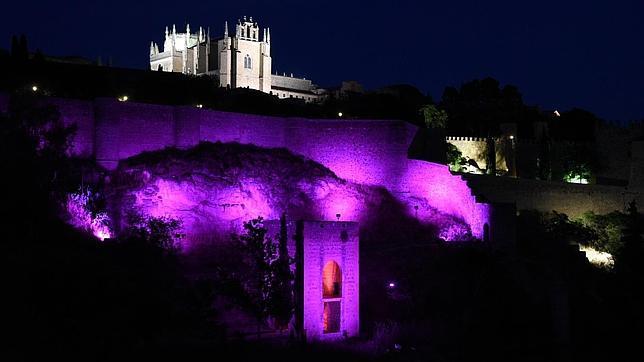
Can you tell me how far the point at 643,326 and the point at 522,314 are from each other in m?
4.41

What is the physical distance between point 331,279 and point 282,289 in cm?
227

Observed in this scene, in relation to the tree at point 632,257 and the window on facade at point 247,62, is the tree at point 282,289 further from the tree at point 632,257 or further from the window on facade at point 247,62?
the window on facade at point 247,62

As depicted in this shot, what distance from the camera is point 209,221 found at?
37156 mm

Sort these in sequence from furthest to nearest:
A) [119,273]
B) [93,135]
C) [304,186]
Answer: [304,186] → [93,135] → [119,273]

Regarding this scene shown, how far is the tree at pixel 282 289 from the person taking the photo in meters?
30.7

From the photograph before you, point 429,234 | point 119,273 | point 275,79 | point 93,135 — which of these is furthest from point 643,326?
point 275,79

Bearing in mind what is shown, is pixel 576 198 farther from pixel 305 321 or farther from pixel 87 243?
pixel 87 243

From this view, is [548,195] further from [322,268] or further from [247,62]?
[247,62]

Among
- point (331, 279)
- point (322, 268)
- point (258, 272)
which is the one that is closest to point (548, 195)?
point (331, 279)

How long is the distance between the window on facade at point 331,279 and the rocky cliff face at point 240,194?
6.32 meters

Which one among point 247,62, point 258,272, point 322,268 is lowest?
point 258,272

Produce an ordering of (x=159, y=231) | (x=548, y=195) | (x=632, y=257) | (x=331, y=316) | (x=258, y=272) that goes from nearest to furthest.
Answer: (x=331, y=316)
(x=258, y=272)
(x=159, y=231)
(x=632, y=257)
(x=548, y=195)

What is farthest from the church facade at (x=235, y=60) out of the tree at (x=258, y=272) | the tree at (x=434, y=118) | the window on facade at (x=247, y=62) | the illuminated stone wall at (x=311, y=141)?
the tree at (x=258, y=272)

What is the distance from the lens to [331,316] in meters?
31.4
